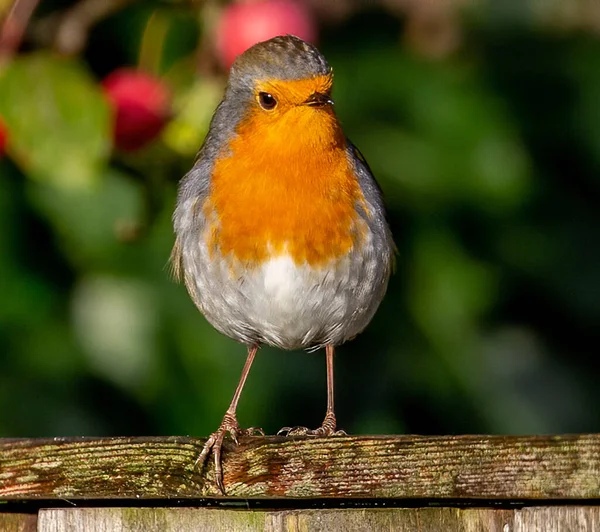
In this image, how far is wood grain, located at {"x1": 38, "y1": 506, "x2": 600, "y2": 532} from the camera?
2.44m

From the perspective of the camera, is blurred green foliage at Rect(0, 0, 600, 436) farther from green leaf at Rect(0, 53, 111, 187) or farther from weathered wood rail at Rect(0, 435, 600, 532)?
weathered wood rail at Rect(0, 435, 600, 532)

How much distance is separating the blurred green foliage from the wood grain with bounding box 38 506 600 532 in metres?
1.24

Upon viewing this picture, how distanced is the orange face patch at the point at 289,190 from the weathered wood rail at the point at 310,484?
73 cm

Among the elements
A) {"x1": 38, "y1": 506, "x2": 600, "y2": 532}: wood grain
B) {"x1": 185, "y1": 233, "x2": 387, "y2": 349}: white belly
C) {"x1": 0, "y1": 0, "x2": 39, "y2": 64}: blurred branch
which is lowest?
{"x1": 38, "y1": 506, "x2": 600, "y2": 532}: wood grain

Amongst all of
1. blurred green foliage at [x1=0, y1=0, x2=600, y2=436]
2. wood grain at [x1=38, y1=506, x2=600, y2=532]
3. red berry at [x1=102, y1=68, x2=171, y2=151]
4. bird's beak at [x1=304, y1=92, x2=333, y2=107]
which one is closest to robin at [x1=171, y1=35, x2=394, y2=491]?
bird's beak at [x1=304, y1=92, x2=333, y2=107]

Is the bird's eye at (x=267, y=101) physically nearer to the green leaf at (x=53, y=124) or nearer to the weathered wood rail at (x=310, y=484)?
the green leaf at (x=53, y=124)

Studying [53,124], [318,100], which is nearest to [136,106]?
[53,124]

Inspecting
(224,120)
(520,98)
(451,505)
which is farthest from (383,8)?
(451,505)

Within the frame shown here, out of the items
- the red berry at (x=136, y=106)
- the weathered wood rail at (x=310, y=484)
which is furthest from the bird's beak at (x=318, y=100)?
the weathered wood rail at (x=310, y=484)

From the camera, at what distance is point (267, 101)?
333 centimetres

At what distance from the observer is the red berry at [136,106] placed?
340 centimetres

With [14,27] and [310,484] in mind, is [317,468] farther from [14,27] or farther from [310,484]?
[14,27]

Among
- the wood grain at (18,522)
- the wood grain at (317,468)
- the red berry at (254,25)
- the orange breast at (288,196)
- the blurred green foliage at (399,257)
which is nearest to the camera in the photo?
the wood grain at (317,468)

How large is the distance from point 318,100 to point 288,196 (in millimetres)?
257
